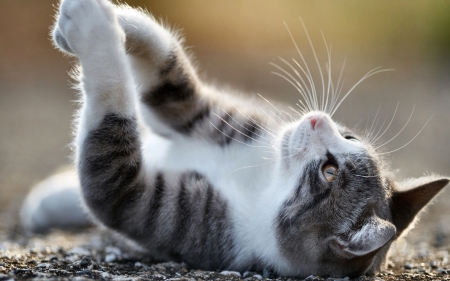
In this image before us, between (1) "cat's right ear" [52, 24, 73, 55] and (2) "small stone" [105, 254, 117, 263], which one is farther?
(2) "small stone" [105, 254, 117, 263]

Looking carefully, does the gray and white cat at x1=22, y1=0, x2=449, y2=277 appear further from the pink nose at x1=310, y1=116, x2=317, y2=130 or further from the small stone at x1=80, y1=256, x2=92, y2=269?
the small stone at x1=80, y1=256, x2=92, y2=269

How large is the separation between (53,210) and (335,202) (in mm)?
2326

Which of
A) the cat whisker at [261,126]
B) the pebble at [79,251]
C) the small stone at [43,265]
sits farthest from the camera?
the cat whisker at [261,126]

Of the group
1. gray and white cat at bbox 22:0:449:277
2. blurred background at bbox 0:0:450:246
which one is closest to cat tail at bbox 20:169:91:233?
gray and white cat at bbox 22:0:449:277

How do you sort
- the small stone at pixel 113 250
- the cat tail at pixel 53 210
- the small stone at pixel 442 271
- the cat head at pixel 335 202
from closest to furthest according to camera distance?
1. the cat head at pixel 335 202
2. the small stone at pixel 442 271
3. the small stone at pixel 113 250
4. the cat tail at pixel 53 210

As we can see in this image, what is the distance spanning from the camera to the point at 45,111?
791 cm

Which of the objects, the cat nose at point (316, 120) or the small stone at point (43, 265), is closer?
the small stone at point (43, 265)

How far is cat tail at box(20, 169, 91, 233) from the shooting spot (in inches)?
148

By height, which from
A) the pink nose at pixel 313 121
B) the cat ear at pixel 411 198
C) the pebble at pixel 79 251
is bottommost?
the pebble at pixel 79 251

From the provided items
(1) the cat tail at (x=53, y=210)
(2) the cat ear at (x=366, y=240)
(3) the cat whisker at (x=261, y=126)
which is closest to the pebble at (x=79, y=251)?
(1) the cat tail at (x=53, y=210)

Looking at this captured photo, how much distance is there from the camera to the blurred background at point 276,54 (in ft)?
24.3

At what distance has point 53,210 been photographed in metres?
3.82

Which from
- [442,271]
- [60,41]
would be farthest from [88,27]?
[442,271]

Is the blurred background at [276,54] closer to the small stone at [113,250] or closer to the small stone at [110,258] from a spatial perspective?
the small stone at [113,250]
